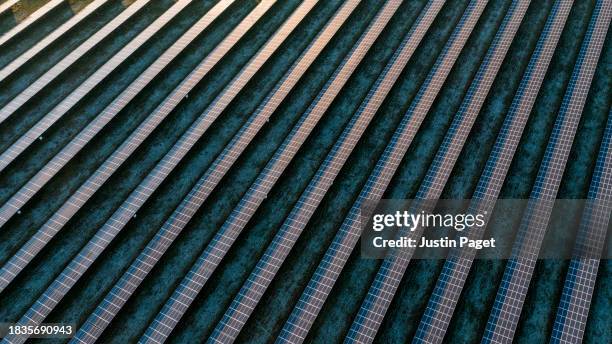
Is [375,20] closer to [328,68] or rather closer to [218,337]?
[328,68]

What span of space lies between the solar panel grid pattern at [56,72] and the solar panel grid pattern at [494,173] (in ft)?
49.2

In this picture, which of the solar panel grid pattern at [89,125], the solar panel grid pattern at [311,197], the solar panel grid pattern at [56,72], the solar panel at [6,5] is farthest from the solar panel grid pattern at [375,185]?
the solar panel at [6,5]

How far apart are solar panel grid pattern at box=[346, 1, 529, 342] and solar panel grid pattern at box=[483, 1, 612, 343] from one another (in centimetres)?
279

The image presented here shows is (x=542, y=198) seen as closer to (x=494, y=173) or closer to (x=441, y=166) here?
(x=494, y=173)

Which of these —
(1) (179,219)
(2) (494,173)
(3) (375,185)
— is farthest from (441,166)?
(1) (179,219)

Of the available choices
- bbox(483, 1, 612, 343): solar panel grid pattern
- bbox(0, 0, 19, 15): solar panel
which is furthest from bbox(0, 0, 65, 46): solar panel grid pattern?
bbox(483, 1, 612, 343): solar panel grid pattern

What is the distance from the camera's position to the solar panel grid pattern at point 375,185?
12305 mm

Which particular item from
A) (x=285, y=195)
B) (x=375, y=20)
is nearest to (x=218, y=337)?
(x=285, y=195)

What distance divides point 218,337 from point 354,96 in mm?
10415

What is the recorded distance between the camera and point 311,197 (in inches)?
575

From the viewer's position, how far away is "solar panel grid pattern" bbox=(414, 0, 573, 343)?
12.3 meters

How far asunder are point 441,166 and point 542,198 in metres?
3.37

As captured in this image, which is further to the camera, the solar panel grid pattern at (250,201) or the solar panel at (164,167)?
the solar panel at (164,167)

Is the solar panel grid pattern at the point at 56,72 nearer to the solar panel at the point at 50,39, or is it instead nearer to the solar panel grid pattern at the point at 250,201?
the solar panel at the point at 50,39
